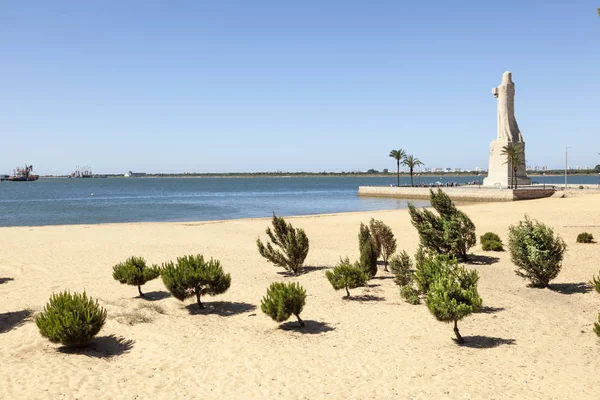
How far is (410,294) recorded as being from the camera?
12.5m

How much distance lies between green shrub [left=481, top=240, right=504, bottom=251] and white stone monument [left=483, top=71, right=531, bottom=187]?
129 ft

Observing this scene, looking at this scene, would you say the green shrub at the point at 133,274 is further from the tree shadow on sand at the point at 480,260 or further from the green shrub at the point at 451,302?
the tree shadow on sand at the point at 480,260

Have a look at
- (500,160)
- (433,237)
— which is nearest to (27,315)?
(433,237)

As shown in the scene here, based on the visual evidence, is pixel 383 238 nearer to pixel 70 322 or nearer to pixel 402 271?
pixel 402 271

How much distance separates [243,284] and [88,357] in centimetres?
686

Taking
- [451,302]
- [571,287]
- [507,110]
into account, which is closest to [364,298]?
[451,302]

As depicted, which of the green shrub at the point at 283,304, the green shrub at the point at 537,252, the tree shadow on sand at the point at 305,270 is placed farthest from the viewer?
the tree shadow on sand at the point at 305,270

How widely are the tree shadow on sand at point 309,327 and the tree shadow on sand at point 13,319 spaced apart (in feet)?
19.8

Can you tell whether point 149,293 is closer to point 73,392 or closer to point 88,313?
point 88,313

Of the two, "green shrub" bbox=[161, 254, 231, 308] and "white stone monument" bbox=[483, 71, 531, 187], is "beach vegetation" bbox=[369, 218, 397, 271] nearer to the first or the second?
"green shrub" bbox=[161, 254, 231, 308]

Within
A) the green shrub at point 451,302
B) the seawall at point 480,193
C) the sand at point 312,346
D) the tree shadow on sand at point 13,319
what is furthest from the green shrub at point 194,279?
the seawall at point 480,193

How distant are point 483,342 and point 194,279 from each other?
7.23 meters

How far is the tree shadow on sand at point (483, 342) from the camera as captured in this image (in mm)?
9248

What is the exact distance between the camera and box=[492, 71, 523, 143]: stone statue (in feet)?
180
